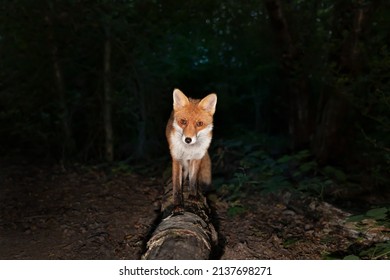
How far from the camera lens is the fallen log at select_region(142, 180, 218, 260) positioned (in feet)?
9.70

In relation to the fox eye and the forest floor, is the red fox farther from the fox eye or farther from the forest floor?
the forest floor

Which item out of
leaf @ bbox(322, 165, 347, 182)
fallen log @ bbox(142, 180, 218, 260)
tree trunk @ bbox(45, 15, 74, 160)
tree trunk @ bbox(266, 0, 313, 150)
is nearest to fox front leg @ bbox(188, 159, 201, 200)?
fallen log @ bbox(142, 180, 218, 260)

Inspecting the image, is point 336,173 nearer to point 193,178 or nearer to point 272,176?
point 272,176

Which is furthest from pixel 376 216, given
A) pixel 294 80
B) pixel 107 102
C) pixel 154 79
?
pixel 107 102

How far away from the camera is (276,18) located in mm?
6805

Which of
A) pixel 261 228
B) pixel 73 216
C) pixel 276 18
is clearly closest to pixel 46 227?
pixel 73 216

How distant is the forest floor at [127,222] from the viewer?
3.68m

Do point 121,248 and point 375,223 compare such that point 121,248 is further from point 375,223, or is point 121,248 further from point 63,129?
point 63,129

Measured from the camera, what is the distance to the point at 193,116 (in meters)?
3.58

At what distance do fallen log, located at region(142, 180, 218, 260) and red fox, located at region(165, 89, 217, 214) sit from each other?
0.23 m

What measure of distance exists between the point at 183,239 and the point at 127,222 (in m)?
1.54

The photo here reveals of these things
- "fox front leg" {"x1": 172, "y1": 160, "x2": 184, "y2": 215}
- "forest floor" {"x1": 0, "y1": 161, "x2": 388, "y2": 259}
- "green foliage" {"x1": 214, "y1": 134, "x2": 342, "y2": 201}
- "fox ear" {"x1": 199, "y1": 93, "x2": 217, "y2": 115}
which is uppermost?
"fox ear" {"x1": 199, "y1": 93, "x2": 217, "y2": 115}

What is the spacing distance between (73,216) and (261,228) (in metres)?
2.39

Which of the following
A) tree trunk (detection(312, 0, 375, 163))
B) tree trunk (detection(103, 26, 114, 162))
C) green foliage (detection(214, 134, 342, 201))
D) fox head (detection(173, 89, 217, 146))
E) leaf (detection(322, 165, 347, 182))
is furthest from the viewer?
tree trunk (detection(103, 26, 114, 162))
